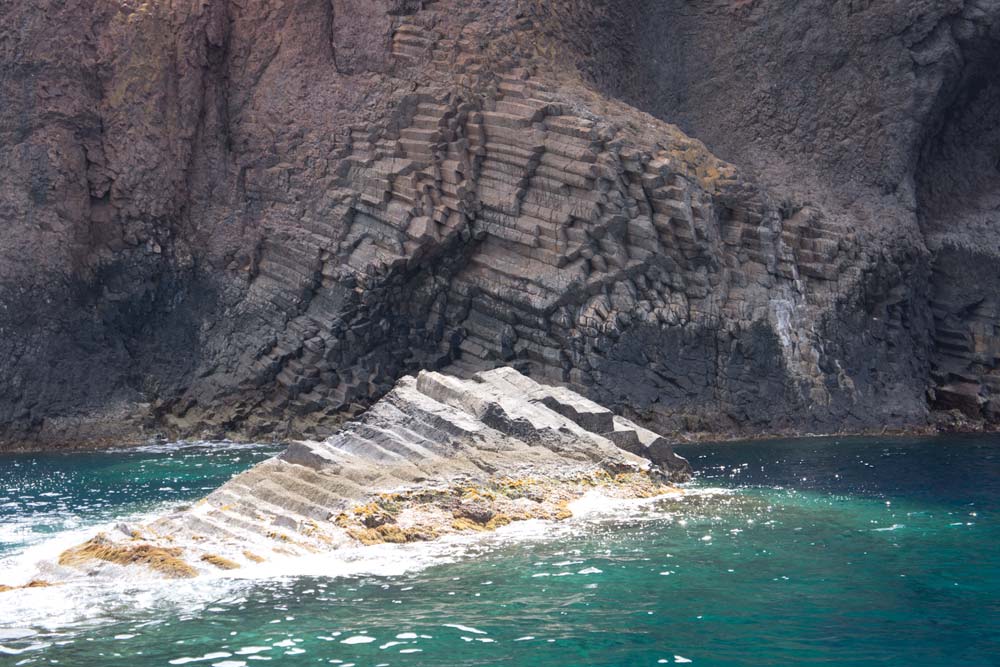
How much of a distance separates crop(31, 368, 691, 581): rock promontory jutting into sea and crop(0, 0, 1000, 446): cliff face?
811 cm

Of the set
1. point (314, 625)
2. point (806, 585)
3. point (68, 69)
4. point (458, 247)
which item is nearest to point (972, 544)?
point (806, 585)

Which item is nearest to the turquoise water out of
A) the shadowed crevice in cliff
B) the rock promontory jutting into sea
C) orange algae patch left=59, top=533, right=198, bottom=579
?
orange algae patch left=59, top=533, right=198, bottom=579

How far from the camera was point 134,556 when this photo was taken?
58.2 feet

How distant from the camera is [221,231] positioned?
1617 inches

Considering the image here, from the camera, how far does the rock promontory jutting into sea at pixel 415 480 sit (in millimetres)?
18531

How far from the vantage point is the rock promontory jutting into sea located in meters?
18.5

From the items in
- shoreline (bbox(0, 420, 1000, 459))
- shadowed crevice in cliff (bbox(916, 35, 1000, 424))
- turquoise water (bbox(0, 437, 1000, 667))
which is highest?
shadowed crevice in cliff (bbox(916, 35, 1000, 424))

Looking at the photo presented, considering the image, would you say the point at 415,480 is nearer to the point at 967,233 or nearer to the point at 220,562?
the point at 220,562

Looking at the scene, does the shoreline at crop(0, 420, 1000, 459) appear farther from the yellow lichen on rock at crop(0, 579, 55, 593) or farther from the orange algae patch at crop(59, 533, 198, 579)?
the yellow lichen on rock at crop(0, 579, 55, 593)

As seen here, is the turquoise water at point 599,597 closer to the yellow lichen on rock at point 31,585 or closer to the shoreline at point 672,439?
the yellow lichen on rock at point 31,585

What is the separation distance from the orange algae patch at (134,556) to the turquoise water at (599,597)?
0.51 m

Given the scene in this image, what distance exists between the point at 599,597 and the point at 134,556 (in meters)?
6.72

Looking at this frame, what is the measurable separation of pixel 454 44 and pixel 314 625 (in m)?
28.8

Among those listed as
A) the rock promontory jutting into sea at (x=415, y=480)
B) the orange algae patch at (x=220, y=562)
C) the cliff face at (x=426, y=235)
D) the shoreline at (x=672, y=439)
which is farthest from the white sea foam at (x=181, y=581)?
the cliff face at (x=426, y=235)
